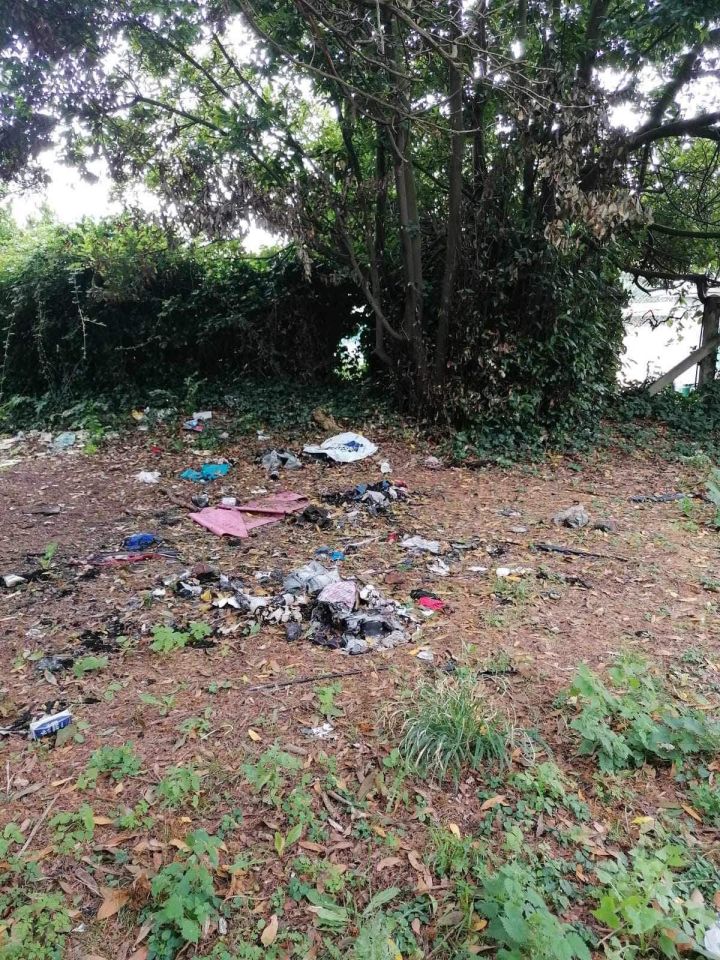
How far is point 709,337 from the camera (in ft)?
25.9

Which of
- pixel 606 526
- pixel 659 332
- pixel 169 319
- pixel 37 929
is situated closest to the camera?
pixel 37 929

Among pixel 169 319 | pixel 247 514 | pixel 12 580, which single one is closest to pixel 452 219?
pixel 247 514

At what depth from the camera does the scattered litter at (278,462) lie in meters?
6.25

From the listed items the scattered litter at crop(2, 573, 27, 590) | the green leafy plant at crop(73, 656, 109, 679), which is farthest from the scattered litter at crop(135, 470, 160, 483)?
the green leafy plant at crop(73, 656, 109, 679)

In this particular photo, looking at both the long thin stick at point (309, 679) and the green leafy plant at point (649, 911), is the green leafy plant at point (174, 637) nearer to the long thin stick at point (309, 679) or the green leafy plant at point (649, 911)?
the long thin stick at point (309, 679)

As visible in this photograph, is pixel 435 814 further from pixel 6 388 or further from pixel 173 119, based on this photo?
pixel 6 388

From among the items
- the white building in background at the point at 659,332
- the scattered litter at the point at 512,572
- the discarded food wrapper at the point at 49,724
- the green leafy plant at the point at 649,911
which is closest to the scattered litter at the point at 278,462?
the scattered litter at the point at 512,572

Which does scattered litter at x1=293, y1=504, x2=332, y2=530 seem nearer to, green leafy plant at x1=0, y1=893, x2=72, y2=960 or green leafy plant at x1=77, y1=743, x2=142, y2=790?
green leafy plant at x1=77, y1=743, x2=142, y2=790

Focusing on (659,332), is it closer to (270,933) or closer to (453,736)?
(453,736)

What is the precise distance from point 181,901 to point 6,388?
8682 mm

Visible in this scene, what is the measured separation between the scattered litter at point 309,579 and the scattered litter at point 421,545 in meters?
0.68

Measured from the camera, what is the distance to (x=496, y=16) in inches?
227

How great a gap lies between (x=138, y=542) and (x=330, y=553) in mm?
1359

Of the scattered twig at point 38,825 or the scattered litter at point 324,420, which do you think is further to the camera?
the scattered litter at point 324,420
